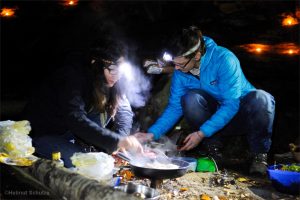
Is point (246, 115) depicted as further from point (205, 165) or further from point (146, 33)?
point (146, 33)

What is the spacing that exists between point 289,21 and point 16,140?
364 inches

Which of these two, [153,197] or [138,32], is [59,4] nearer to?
[138,32]

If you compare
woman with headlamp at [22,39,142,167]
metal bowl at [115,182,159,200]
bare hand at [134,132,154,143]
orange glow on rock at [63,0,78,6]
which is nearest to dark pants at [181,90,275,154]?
bare hand at [134,132,154,143]

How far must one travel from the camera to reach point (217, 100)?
5.09 metres

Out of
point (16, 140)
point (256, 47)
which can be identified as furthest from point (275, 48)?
point (16, 140)

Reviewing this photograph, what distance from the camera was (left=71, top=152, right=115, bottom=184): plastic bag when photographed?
338 centimetres

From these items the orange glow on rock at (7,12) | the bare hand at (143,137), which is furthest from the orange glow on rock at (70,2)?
the bare hand at (143,137)

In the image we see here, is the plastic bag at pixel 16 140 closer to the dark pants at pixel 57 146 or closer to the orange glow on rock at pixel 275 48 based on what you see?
the dark pants at pixel 57 146

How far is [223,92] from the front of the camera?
4730 mm

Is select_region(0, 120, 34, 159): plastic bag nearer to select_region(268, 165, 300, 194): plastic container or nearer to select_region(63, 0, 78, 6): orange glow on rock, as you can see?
select_region(268, 165, 300, 194): plastic container

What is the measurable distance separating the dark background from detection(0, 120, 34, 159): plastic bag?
175 cm

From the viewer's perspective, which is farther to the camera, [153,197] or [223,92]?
[223,92]

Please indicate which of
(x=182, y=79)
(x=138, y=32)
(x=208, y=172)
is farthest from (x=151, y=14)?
(x=208, y=172)

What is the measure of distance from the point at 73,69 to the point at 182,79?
1935 mm
